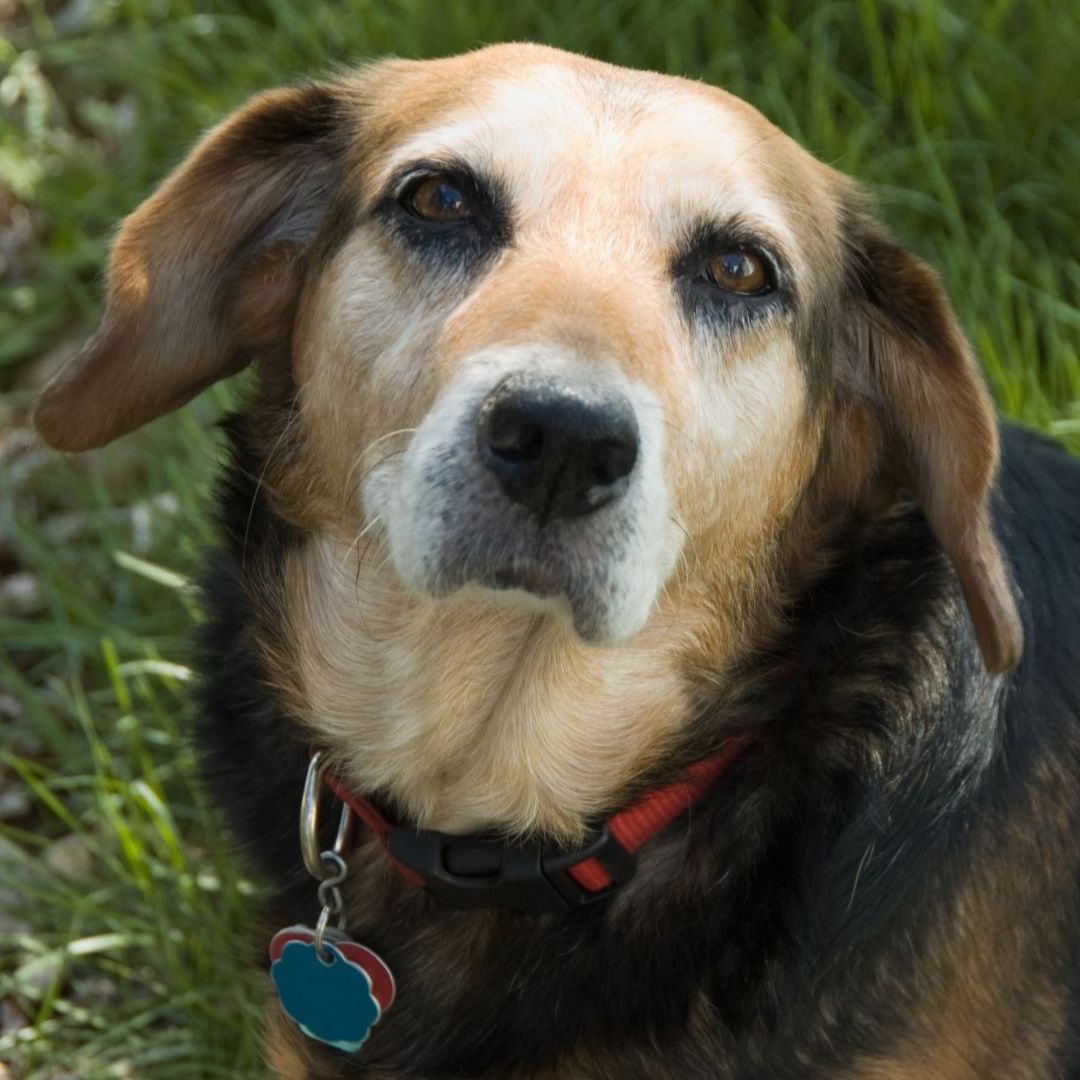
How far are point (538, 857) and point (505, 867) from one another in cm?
6

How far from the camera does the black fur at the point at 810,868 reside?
8.80ft

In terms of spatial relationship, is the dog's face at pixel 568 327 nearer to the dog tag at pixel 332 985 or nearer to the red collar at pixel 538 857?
the red collar at pixel 538 857

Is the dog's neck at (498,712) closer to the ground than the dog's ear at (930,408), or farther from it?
closer to the ground

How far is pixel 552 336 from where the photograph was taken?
7.88ft

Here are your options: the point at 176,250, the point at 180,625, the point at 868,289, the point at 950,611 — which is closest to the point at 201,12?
the point at 180,625

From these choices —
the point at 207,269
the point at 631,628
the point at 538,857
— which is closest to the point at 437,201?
the point at 207,269

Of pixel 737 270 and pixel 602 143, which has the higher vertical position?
pixel 602 143

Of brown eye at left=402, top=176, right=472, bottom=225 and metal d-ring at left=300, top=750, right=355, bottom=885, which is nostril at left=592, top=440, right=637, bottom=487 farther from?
metal d-ring at left=300, top=750, right=355, bottom=885

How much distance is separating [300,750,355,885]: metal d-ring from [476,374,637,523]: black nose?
767 mm

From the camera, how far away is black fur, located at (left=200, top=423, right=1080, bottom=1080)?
2684 millimetres

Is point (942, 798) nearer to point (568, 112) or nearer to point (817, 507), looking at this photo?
point (817, 507)

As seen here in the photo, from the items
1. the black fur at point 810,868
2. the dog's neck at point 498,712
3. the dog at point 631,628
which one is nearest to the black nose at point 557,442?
the dog at point 631,628

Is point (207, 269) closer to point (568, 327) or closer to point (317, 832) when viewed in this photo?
point (568, 327)

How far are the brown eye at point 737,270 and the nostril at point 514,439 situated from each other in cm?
62
